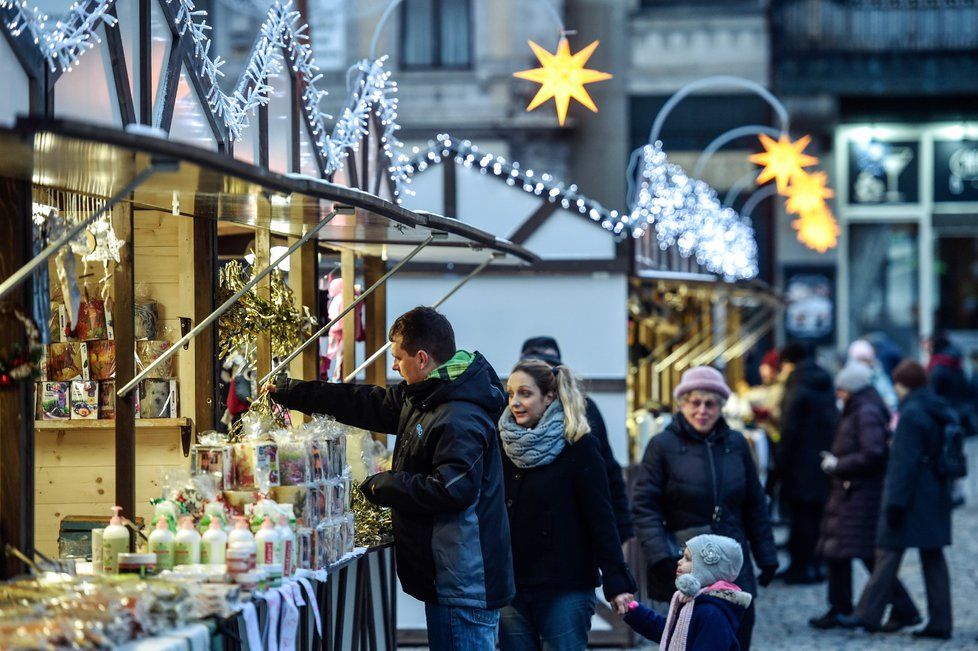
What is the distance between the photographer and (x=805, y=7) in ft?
85.1

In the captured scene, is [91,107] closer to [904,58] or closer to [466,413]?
[466,413]

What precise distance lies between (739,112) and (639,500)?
1832 cm

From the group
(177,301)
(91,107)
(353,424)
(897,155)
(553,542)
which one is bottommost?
(553,542)

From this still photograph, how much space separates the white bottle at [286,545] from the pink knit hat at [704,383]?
258cm

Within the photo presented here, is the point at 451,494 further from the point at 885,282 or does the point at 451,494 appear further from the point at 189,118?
the point at 885,282

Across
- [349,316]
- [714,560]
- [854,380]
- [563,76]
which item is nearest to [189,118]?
[349,316]

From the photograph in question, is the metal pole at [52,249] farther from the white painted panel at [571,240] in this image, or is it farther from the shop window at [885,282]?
the shop window at [885,282]

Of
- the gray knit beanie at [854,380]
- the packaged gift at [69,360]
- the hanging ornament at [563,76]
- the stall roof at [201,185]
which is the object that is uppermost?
the hanging ornament at [563,76]

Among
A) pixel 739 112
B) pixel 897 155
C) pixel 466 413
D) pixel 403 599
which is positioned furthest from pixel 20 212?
pixel 897 155

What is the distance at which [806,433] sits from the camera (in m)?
13.0

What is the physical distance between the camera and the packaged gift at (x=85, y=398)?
22.2ft

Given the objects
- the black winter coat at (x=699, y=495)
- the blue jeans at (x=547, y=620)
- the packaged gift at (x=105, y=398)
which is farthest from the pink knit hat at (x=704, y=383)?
the packaged gift at (x=105, y=398)

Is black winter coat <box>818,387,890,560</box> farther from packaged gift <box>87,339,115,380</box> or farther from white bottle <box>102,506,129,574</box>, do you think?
white bottle <box>102,506,129,574</box>

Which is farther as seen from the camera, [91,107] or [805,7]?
[805,7]
